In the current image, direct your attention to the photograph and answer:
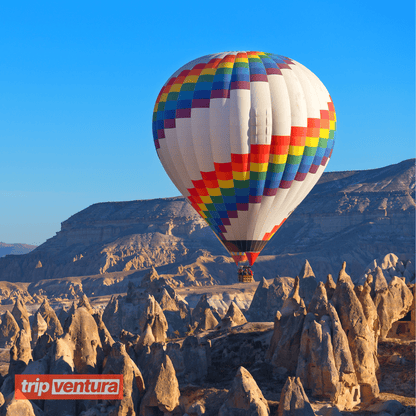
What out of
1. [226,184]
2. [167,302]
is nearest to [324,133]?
[226,184]

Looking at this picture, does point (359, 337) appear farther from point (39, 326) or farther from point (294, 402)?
point (39, 326)

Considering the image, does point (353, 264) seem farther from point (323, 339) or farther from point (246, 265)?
point (323, 339)

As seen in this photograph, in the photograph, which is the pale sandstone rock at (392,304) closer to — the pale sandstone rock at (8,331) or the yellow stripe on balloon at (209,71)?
the yellow stripe on balloon at (209,71)

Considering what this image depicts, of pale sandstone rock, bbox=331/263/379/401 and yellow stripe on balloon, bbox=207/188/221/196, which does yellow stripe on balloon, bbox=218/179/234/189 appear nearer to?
yellow stripe on balloon, bbox=207/188/221/196

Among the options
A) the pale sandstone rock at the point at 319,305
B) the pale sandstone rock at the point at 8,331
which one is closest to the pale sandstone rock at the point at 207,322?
the pale sandstone rock at the point at 8,331

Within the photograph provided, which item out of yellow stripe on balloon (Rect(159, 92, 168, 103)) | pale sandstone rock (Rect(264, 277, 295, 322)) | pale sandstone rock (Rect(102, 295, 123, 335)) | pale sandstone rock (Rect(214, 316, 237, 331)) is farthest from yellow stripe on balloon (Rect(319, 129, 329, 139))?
pale sandstone rock (Rect(264, 277, 295, 322))
